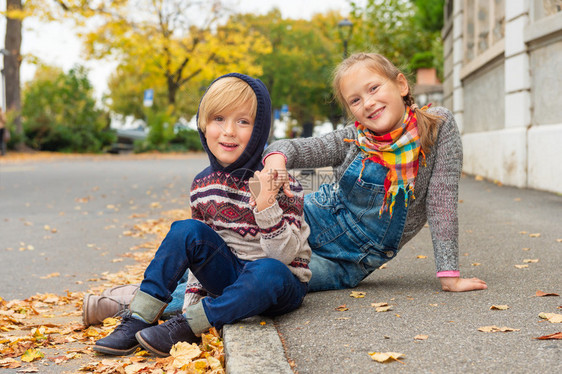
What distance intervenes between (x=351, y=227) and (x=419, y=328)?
86 centimetres

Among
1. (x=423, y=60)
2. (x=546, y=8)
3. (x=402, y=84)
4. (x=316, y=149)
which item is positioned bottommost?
(x=316, y=149)

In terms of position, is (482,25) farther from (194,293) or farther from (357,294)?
(194,293)

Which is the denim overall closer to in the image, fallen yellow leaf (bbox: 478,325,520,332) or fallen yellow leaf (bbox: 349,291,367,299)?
fallen yellow leaf (bbox: 349,291,367,299)

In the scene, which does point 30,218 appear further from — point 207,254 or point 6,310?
point 207,254

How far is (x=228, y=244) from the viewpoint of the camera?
320 cm

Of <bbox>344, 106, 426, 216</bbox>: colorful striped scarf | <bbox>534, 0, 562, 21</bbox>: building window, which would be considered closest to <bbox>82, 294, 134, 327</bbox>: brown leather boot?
<bbox>344, 106, 426, 216</bbox>: colorful striped scarf

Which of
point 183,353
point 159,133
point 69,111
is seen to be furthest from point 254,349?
point 159,133

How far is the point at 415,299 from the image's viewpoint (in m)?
3.41

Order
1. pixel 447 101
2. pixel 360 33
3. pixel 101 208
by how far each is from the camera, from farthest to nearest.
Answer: pixel 360 33, pixel 447 101, pixel 101 208

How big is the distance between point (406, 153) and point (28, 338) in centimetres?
→ 219

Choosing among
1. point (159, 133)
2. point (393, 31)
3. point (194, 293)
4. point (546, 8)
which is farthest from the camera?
point (393, 31)

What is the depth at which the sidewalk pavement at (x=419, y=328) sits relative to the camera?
Answer: 247 centimetres

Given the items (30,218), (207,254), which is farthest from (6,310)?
(30,218)

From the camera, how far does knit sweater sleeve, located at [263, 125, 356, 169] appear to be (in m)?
3.26
